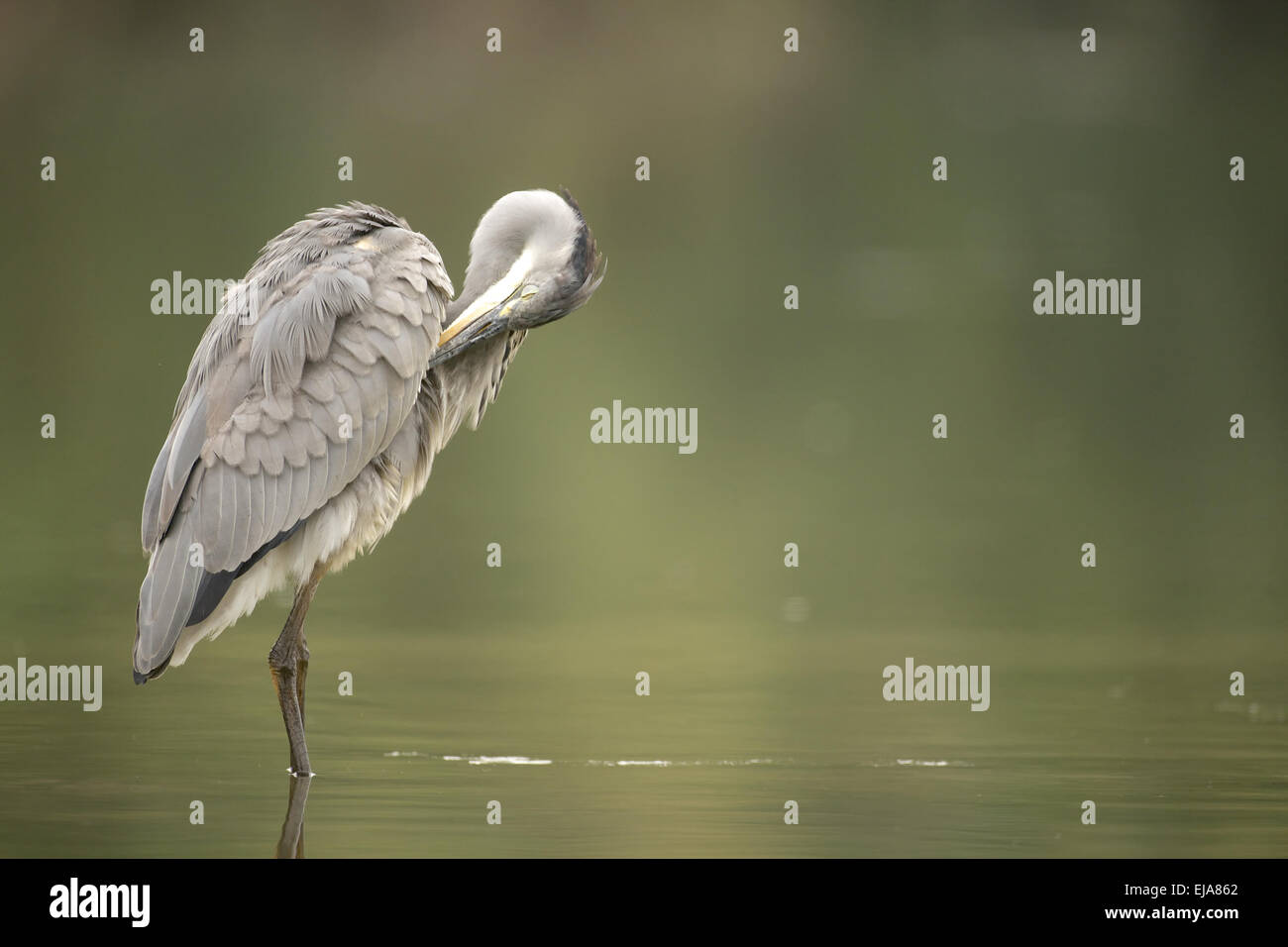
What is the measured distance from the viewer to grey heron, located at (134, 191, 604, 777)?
7969mm

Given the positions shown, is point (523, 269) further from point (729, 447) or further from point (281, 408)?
point (729, 447)

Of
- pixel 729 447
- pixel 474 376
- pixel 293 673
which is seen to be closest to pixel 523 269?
pixel 474 376

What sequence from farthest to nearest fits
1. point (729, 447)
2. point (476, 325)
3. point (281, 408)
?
1. point (729, 447)
2. point (476, 325)
3. point (281, 408)

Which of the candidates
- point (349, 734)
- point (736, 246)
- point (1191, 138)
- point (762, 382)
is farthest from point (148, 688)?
point (1191, 138)

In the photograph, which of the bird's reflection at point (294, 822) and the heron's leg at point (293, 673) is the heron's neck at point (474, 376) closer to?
the heron's leg at point (293, 673)

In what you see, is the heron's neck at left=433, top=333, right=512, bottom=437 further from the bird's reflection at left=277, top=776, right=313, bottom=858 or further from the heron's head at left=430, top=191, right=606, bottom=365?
the bird's reflection at left=277, top=776, right=313, bottom=858

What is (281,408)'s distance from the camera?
823 centimetres

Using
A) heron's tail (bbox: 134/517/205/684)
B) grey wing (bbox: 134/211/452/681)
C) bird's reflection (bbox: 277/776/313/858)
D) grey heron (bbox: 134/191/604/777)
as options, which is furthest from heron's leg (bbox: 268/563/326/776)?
heron's tail (bbox: 134/517/205/684)

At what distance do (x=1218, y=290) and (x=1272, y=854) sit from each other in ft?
60.5

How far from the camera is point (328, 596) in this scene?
1370 centimetres

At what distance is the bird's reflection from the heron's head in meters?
2.11

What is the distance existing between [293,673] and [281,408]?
1.06m

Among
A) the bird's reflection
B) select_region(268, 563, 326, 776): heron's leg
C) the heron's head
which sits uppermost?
the heron's head

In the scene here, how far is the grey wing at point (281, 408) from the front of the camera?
7.94 m
